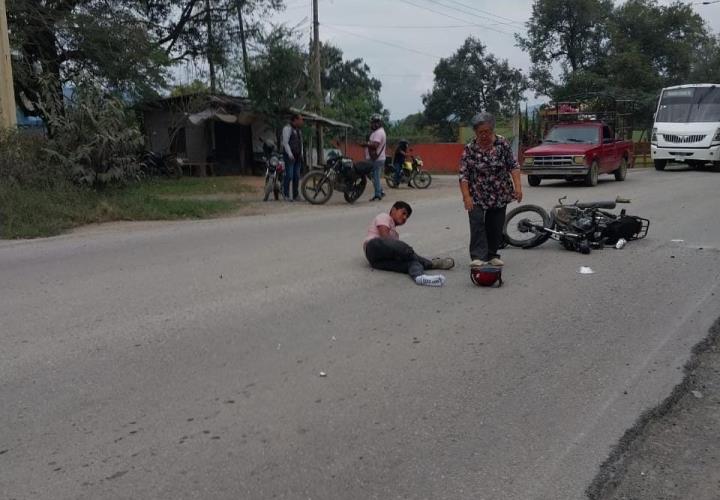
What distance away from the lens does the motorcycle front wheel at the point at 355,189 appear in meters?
14.6

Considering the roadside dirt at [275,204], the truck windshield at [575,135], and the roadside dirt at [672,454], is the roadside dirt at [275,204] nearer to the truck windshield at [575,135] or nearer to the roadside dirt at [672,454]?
the truck windshield at [575,135]

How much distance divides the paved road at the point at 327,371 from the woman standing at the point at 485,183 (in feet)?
1.43

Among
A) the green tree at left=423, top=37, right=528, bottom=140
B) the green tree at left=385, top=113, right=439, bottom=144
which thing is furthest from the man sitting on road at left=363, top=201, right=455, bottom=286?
the green tree at left=423, top=37, right=528, bottom=140

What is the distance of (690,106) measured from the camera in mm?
24562

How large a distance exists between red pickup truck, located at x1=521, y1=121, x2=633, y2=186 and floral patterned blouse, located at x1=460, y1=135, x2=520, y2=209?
1143 centimetres

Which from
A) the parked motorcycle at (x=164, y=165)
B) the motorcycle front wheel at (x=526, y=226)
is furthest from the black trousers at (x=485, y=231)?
the parked motorcycle at (x=164, y=165)

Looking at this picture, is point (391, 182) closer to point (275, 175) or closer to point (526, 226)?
point (275, 175)

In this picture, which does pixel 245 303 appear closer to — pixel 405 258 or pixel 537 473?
pixel 405 258

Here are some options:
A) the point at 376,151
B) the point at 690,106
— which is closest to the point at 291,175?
the point at 376,151

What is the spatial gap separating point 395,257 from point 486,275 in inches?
40.4

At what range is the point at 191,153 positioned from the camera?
23797 millimetres

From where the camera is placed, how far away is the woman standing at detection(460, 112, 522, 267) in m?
7.24

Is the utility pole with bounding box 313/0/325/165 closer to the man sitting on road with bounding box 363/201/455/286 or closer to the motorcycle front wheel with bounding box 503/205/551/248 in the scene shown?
the motorcycle front wheel with bounding box 503/205/551/248

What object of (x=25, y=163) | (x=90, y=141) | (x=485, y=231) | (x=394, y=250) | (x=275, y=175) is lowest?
(x=394, y=250)
